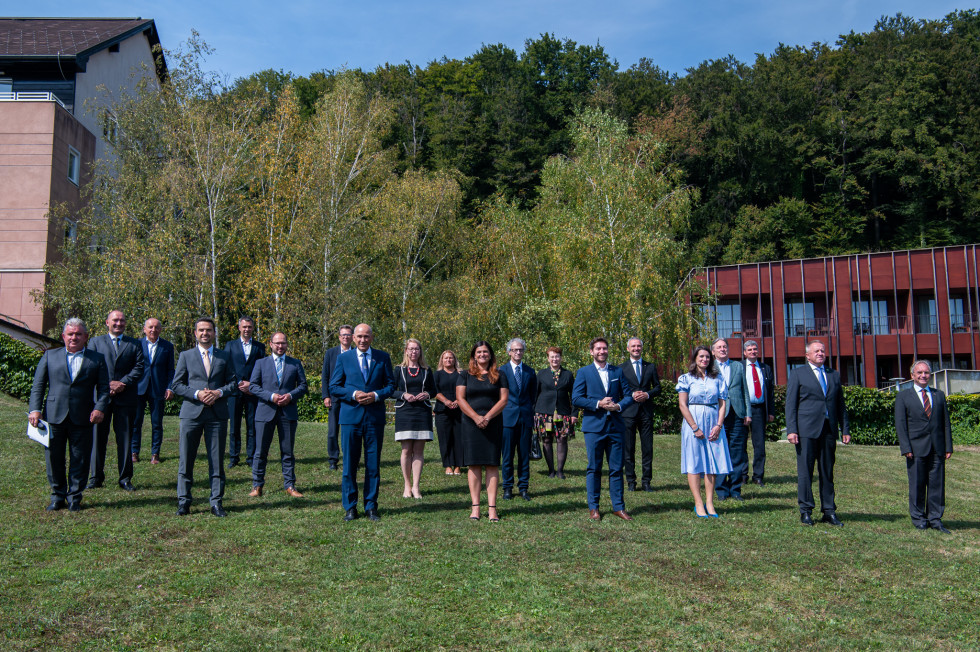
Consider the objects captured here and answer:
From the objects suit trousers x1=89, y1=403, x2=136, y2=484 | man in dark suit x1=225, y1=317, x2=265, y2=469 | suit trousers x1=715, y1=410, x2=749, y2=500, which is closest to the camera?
suit trousers x1=89, y1=403, x2=136, y2=484

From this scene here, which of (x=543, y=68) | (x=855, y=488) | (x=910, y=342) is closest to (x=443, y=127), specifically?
(x=543, y=68)

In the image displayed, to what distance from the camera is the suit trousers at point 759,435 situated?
11.2 metres

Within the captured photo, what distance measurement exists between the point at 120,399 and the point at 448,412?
422 cm

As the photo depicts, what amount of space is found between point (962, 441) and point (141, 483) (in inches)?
837

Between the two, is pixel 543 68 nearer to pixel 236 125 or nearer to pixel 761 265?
pixel 761 265

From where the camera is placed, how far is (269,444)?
940 cm

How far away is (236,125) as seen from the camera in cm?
3080

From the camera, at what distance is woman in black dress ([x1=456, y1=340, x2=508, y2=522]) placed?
8328mm

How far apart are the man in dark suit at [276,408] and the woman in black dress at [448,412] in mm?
1857

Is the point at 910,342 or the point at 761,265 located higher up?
the point at 761,265

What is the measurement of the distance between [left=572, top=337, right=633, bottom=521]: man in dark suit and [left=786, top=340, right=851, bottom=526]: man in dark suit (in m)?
1.91

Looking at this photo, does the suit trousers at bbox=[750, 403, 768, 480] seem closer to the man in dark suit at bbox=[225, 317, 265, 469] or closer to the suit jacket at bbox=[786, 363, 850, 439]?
the suit jacket at bbox=[786, 363, 850, 439]

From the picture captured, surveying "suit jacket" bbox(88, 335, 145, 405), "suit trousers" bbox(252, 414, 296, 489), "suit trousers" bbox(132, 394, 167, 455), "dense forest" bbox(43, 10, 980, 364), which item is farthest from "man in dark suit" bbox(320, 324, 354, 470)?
"dense forest" bbox(43, 10, 980, 364)

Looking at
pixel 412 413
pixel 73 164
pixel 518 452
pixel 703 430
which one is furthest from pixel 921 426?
pixel 73 164
